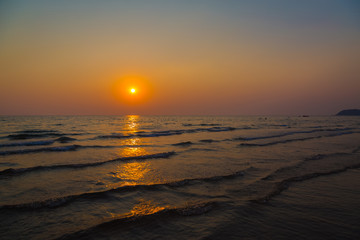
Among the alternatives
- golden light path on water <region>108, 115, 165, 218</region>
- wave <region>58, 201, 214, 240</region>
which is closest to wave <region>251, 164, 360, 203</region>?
wave <region>58, 201, 214, 240</region>

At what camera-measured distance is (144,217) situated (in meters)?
4.94

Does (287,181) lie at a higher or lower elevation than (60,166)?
higher

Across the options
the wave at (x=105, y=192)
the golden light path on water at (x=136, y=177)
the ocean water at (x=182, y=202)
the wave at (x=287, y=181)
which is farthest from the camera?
the wave at (x=287, y=181)

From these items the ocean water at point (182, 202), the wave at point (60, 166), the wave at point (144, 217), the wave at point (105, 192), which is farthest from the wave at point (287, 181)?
the wave at point (60, 166)

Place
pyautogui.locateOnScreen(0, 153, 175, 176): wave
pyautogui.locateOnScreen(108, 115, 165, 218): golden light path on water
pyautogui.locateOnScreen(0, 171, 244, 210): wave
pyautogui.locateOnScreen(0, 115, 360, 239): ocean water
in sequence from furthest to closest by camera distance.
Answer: pyautogui.locateOnScreen(0, 153, 175, 176): wave < pyautogui.locateOnScreen(0, 171, 244, 210): wave < pyautogui.locateOnScreen(108, 115, 165, 218): golden light path on water < pyautogui.locateOnScreen(0, 115, 360, 239): ocean water

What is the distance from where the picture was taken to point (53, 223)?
469 centimetres

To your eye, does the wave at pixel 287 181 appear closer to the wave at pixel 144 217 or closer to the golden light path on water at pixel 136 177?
the wave at pixel 144 217

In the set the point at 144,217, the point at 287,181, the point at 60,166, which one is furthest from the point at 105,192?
the point at 287,181

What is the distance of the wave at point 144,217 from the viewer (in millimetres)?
4228

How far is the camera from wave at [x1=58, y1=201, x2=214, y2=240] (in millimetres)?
4228

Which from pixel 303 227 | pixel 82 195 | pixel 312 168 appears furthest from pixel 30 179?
pixel 312 168

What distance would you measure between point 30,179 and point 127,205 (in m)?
5.29

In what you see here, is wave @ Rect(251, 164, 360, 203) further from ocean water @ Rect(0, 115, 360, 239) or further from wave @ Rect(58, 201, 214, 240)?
wave @ Rect(58, 201, 214, 240)

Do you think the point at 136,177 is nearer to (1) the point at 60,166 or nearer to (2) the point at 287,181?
(1) the point at 60,166
